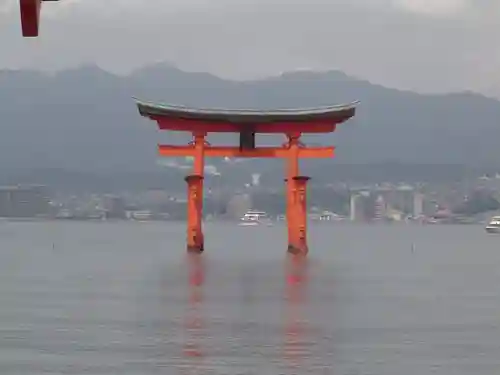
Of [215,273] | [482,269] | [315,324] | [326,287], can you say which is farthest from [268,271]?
[315,324]

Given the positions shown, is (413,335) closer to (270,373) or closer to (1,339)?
(270,373)

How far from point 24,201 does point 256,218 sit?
35.8 metres

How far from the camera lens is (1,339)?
661 inches

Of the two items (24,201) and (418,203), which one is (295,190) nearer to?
(418,203)

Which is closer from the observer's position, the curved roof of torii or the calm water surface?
the calm water surface

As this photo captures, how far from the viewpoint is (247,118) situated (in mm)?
41344

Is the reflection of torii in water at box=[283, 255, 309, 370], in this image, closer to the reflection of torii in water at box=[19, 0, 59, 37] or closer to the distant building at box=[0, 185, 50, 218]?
the reflection of torii in water at box=[19, 0, 59, 37]

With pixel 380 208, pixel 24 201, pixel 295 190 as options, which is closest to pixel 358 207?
pixel 380 208

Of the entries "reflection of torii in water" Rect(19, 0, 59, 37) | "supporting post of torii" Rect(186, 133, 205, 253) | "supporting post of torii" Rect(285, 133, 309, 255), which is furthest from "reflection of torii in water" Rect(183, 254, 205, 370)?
"supporting post of torii" Rect(285, 133, 309, 255)

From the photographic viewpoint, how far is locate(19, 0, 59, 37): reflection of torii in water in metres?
7.11

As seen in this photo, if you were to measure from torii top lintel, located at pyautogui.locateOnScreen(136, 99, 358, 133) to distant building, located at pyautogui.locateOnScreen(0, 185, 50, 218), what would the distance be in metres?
122

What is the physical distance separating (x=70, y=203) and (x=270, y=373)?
541 ft

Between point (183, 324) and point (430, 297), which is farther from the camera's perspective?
point (430, 297)

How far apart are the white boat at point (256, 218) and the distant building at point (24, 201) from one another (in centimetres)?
2948
